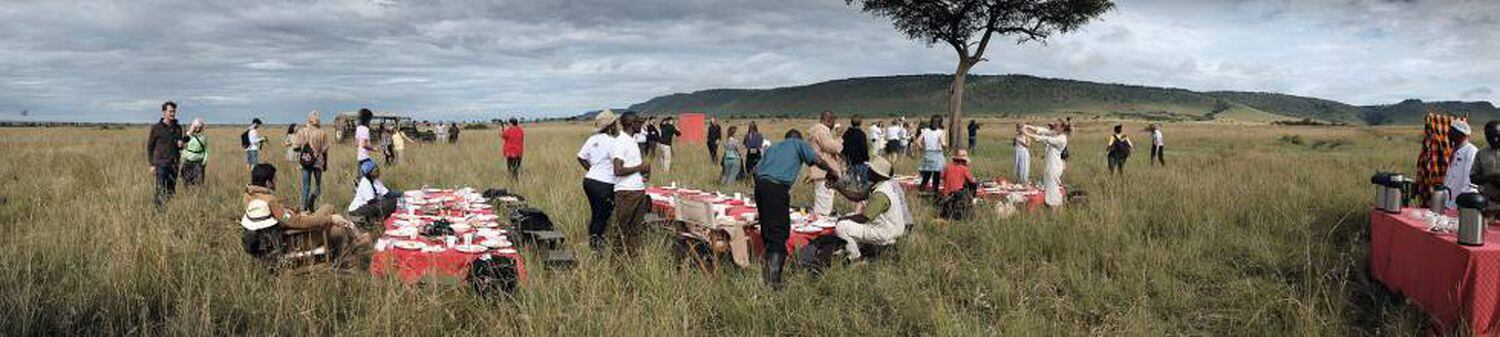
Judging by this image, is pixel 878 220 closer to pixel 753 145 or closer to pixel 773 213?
pixel 773 213

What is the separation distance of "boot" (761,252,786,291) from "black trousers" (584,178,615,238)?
66.5 inches

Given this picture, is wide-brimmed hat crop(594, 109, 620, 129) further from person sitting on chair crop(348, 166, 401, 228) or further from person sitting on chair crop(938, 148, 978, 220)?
person sitting on chair crop(938, 148, 978, 220)

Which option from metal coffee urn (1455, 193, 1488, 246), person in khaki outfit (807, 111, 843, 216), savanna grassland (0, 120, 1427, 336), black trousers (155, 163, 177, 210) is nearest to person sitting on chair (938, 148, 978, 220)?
savanna grassland (0, 120, 1427, 336)

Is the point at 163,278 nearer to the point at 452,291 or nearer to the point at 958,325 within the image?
the point at 452,291

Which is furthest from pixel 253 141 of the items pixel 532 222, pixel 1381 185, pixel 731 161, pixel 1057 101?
pixel 1057 101

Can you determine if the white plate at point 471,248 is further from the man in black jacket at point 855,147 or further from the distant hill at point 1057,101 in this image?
the distant hill at point 1057,101

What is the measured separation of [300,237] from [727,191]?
7.14 m

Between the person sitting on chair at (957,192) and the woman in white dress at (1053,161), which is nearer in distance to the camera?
the person sitting on chair at (957,192)

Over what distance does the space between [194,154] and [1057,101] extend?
412 ft

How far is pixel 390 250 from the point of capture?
551 centimetres

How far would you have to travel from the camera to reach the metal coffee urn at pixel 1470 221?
4066mm

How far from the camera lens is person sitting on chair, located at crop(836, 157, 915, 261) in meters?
6.32

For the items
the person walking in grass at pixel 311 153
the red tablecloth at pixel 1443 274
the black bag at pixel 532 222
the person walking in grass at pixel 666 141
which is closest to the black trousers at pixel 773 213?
the black bag at pixel 532 222

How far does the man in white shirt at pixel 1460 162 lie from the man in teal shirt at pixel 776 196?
187 inches
